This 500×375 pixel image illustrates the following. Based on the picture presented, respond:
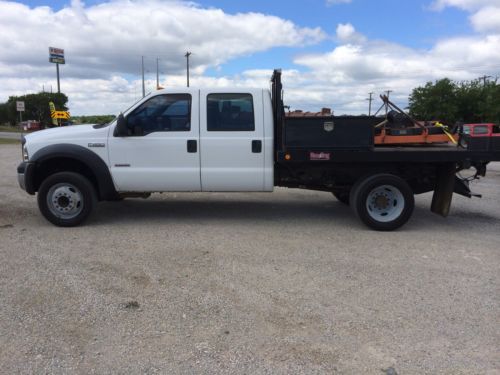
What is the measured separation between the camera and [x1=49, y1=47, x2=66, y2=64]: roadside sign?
5944 centimetres

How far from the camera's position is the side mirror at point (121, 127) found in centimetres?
636

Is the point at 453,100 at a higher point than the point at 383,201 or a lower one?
higher

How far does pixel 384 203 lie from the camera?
6.67 m

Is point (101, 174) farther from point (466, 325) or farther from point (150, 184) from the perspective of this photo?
point (466, 325)

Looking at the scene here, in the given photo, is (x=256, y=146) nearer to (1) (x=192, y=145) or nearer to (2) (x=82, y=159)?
(1) (x=192, y=145)

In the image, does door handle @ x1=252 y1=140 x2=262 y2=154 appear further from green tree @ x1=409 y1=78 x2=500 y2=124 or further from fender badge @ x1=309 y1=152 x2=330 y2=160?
green tree @ x1=409 y1=78 x2=500 y2=124

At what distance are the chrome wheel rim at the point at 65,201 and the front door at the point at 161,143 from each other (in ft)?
2.04

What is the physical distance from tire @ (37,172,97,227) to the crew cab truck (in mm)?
13

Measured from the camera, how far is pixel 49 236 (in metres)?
6.09

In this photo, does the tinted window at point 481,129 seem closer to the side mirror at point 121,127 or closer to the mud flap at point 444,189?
the mud flap at point 444,189

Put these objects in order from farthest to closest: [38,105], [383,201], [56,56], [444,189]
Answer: [38,105], [56,56], [444,189], [383,201]

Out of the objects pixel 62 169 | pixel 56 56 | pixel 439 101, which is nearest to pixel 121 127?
pixel 62 169

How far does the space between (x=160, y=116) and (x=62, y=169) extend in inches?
66.6

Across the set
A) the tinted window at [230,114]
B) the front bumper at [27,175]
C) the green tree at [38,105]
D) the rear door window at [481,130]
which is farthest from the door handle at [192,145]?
the green tree at [38,105]
